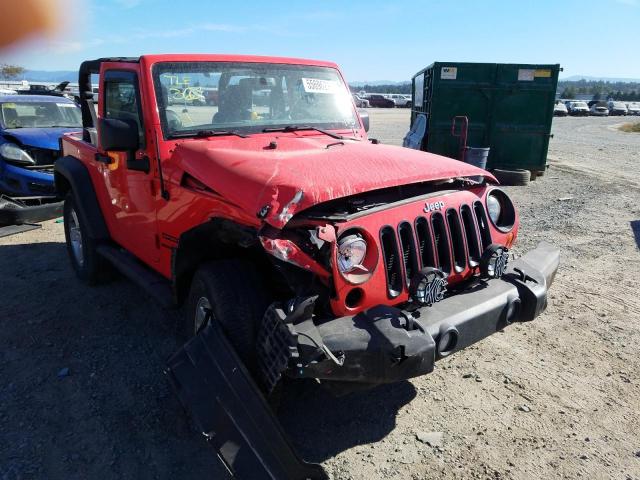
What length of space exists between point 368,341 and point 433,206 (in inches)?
40.5

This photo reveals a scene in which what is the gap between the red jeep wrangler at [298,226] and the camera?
2479 millimetres

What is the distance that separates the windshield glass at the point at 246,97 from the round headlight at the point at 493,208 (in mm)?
1462

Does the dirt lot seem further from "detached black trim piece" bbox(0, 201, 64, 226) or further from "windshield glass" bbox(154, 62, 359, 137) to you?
"detached black trim piece" bbox(0, 201, 64, 226)

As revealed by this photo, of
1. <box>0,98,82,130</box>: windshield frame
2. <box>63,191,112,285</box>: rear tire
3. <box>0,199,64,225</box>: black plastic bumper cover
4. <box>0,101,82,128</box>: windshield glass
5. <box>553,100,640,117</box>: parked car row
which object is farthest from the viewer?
<box>553,100,640,117</box>: parked car row

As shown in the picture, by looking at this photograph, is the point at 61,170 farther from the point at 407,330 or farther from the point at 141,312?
the point at 407,330

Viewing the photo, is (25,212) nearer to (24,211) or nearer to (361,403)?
(24,211)

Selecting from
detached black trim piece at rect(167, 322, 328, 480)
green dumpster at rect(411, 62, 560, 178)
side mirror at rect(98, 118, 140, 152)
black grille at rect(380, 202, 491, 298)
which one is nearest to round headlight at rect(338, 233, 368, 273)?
black grille at rect(380, 202, 491, 298)

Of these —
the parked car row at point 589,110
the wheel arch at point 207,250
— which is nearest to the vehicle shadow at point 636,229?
A: the wheel arch at point 207,250

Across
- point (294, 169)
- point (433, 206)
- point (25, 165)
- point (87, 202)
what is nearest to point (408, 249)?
point (433, 206)

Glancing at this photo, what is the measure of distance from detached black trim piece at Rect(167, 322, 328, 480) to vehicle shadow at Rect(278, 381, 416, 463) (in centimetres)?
58

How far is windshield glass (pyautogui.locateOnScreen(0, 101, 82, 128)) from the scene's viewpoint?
8656 millimetres

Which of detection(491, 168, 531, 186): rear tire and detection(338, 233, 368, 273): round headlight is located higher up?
detection(338, 233, 368, 273): round headlight

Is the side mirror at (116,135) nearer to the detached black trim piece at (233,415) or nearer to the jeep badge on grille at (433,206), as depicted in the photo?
the detached black trim piece at (233,415)

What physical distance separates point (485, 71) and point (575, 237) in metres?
5.63
